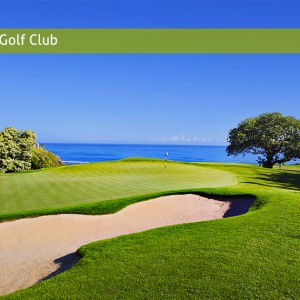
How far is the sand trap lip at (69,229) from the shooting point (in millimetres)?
9539

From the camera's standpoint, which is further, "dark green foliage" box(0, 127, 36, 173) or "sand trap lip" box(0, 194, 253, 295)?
"dark green foliage" box(0, 127, 36, 173)

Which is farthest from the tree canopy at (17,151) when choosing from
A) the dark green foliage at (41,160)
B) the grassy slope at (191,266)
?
the grassy slope at (191,266)

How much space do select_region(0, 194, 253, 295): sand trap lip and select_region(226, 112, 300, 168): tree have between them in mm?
40802

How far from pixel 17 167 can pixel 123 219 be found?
41.5 meters

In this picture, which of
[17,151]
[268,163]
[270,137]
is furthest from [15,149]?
[268,163]

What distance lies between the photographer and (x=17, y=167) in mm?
50625

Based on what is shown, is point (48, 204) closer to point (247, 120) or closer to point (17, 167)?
point (17, 167)

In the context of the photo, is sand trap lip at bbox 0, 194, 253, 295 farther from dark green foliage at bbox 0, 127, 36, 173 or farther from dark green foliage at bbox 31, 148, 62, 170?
dark green foliage at bbox 31, 148, 62, 170

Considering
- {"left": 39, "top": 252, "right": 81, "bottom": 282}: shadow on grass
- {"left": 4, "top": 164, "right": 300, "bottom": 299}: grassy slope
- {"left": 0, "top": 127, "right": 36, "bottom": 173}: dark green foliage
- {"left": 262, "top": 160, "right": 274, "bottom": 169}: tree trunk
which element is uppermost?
{"left": 0, "top": 127, "right": 36, "bottom": 173}: dark green foliage

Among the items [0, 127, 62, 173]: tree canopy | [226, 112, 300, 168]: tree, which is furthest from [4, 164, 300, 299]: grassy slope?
[226, 112, 300, 168]: tree

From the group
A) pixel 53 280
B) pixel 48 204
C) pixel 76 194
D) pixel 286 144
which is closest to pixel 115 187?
pixel 76 194

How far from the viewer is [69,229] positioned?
13242mm

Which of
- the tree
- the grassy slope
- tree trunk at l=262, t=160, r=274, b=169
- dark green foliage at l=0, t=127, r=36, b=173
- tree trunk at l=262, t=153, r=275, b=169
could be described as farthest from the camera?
tree trunk at l=262, t=160, r=274, b=169

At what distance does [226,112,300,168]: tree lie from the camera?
177 ft
